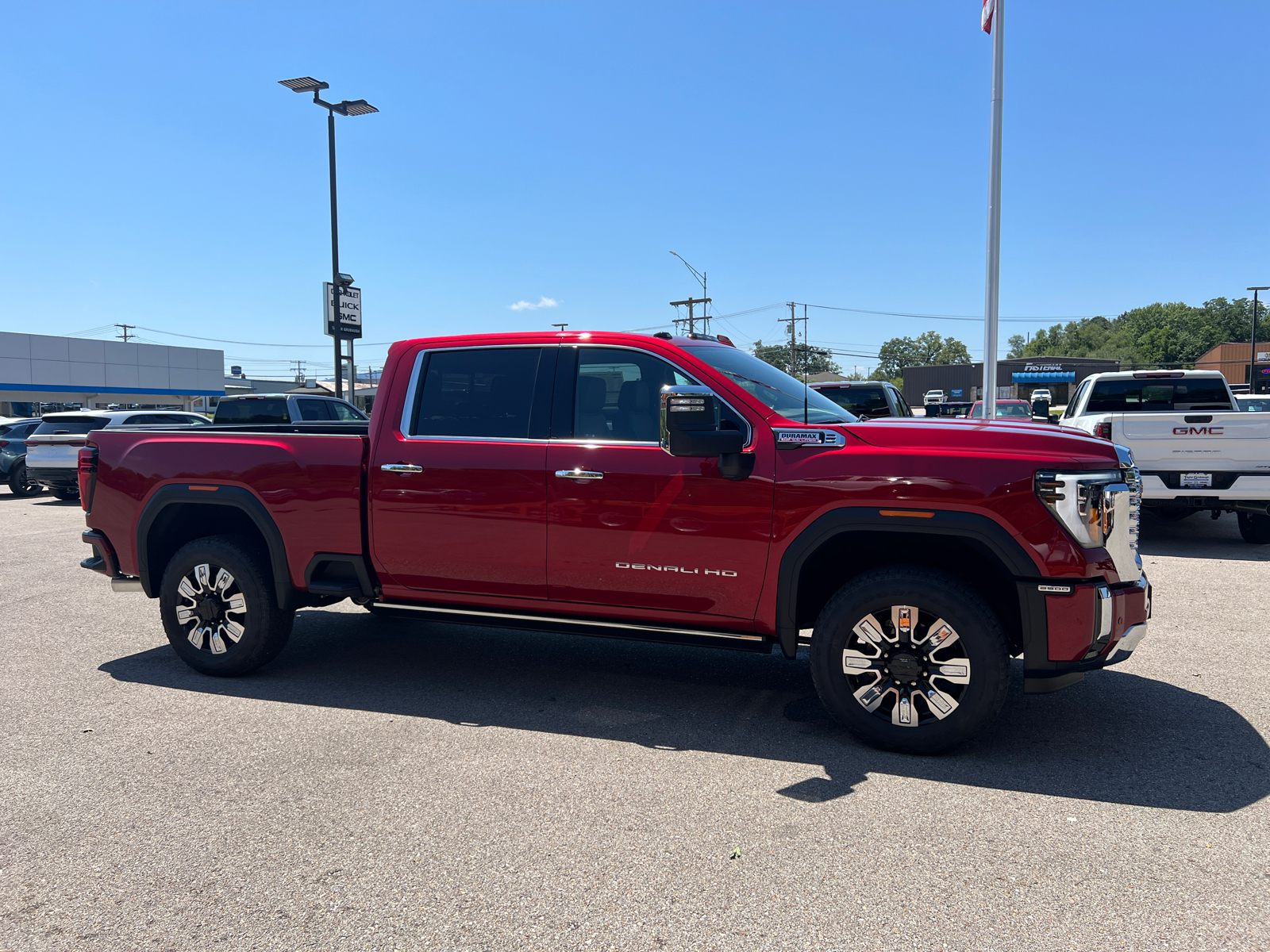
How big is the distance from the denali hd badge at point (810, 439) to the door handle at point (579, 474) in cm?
94

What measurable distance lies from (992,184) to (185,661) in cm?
1350

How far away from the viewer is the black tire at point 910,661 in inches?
154

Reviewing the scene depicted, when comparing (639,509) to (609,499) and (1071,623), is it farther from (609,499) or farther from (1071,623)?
A: (1071,623)

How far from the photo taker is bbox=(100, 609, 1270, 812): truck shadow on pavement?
12.7ft

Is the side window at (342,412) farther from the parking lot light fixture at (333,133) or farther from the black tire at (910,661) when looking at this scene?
the black tire at (910,661)

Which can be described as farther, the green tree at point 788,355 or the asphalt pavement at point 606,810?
the green tree at point 788,355

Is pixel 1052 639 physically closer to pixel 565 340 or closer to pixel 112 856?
pixel 565 340

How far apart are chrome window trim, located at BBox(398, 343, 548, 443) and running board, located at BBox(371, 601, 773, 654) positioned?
0.95m

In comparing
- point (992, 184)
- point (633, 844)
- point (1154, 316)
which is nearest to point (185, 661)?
point (633, 844)

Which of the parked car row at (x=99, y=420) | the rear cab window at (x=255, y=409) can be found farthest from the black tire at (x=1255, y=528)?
the rear cab window at (x=255, y=409)

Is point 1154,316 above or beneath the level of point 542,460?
above

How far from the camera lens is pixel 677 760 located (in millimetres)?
4098

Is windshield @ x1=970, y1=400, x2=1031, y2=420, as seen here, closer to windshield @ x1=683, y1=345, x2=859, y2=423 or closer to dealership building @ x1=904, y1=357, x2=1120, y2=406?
windshield @ x1=683, y1=345, x2=859, y2=423

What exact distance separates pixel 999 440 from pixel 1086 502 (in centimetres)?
45
